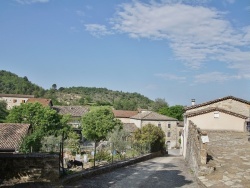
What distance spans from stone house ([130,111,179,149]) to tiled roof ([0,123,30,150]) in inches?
1730

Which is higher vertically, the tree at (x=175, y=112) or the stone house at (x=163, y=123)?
the tree at (x=175, y=112)

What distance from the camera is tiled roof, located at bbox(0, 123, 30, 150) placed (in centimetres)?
2570

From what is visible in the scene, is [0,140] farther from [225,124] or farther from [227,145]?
[225,124]

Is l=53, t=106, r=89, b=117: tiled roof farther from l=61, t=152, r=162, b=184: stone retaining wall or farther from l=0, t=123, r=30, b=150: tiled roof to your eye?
l=61, t=152, r=162, b=184: stone retaining wall

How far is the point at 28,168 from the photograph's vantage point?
36.1 feet

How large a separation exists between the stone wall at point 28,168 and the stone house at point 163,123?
60042mm

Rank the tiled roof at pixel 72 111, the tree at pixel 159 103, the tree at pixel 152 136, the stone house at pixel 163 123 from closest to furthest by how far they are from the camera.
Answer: the tree at pixel 152 136
the stone house at pixel 163 123
the tiled roof at pixel 72 111
the tree at pixel 159 103

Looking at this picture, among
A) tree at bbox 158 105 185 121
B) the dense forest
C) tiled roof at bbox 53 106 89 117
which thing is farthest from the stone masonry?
the dense forest

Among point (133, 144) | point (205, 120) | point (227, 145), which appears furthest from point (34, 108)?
point (227, 145)

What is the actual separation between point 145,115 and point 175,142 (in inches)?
437

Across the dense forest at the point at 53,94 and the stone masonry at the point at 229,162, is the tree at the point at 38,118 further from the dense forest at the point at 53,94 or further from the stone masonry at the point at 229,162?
the dense forest at the point at 53,94

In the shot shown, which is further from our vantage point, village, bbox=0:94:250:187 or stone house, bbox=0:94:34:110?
stone house, bbox=0:94:34:110

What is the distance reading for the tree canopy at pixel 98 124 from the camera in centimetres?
6169

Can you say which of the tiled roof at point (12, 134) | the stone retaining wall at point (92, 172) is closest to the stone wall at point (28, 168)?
the stone retaining wall at point (92, 172)
